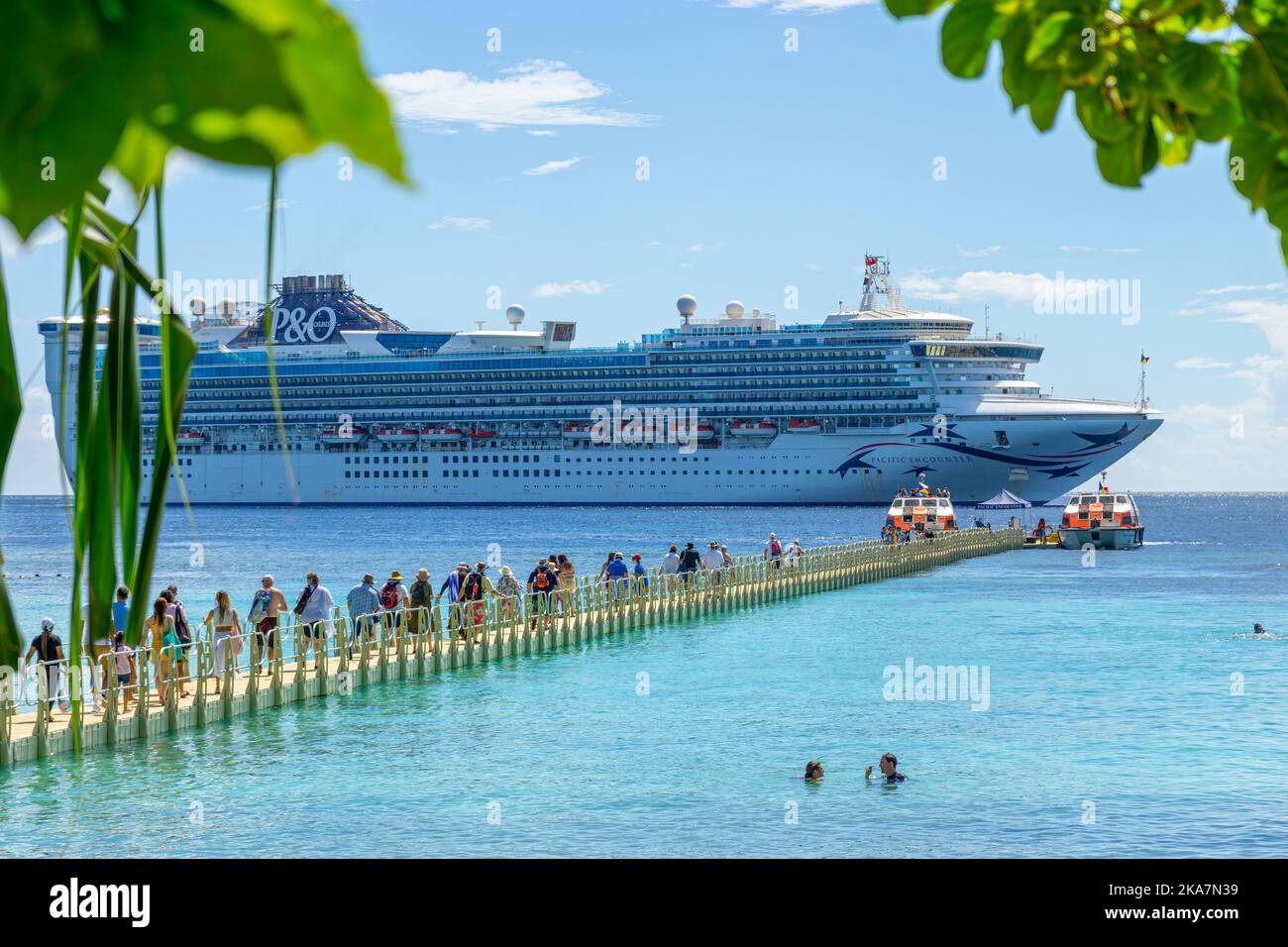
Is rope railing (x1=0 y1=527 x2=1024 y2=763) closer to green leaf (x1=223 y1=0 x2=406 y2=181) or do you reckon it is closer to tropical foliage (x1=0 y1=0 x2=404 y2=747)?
tropical foliage (x1=0 y1=0 x2=404 y2=747)

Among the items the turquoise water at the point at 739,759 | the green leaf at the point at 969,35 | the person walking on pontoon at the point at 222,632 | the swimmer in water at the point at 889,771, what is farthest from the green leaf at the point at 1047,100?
the person walking on pontoon at the point at 222,632

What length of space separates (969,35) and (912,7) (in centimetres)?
6

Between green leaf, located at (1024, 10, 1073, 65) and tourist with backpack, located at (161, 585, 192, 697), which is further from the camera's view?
tourist with backpack, located at (161, 585, 192, 697)

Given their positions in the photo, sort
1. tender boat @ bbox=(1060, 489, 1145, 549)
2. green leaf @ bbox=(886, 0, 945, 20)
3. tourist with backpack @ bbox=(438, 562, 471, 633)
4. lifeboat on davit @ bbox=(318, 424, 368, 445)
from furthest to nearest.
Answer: lifeboat on davit @ bbox=(318, 424, 368, 445), tender boat @ bbox=(1060, 489, 1145, 549), tourist with backpack @ bbox=(438, 562, 471, 633), green leaf @ bbox=(886, 0, 945, 20)

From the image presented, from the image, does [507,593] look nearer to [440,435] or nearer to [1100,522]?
[1100,522]

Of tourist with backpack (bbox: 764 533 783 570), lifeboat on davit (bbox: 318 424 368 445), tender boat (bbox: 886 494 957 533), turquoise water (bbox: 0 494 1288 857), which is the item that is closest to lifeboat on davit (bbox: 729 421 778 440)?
tender boat (bbox: 886 494 957 533)

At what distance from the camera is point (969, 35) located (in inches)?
54.9

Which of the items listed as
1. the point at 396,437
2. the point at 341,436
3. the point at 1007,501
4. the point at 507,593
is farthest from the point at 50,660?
the point at 341,436

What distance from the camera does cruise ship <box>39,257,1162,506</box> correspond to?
79.7 m

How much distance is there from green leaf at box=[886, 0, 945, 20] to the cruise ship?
7321cm

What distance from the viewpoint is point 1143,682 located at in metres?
23.0

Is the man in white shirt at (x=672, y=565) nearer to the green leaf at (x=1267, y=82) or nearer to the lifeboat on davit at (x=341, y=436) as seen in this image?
the green leaf at (x=1267, y=82)

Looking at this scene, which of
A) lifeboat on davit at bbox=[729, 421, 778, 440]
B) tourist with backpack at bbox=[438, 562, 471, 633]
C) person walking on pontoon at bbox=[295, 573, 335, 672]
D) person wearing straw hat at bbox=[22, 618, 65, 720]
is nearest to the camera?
person wearing straw hat at bbox=[22, 618, 65, 720]
